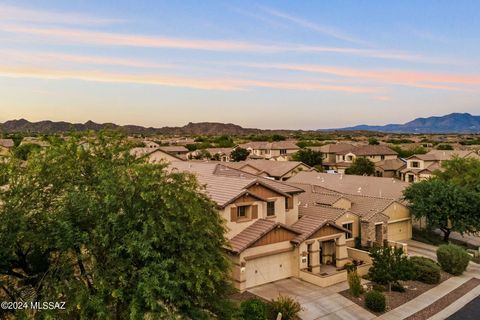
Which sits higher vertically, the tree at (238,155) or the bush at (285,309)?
the tree at (238,155)

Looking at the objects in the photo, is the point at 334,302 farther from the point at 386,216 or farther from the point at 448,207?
the point at 448,207

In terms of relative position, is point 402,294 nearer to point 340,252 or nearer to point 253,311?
point 340,252

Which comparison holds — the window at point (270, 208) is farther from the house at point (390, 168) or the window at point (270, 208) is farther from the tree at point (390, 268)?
the house at point (390, 168)

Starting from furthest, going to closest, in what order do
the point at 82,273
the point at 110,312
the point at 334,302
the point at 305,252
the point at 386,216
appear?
the point at 386,216
the point at 305,252
the point at 334,302
the point at 82,273
the point at 110,312

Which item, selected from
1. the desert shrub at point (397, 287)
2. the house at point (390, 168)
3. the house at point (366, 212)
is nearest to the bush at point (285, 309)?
the desert shrub at point (397, 287)

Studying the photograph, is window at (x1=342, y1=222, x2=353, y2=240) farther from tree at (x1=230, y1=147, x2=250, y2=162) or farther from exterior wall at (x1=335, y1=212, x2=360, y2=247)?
tree at (x1=230, y1=147, x2=250, y2=162)

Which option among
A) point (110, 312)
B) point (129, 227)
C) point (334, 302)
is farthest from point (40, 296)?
point (334, 302)

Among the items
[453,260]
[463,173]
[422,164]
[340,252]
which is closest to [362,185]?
[463,173]
